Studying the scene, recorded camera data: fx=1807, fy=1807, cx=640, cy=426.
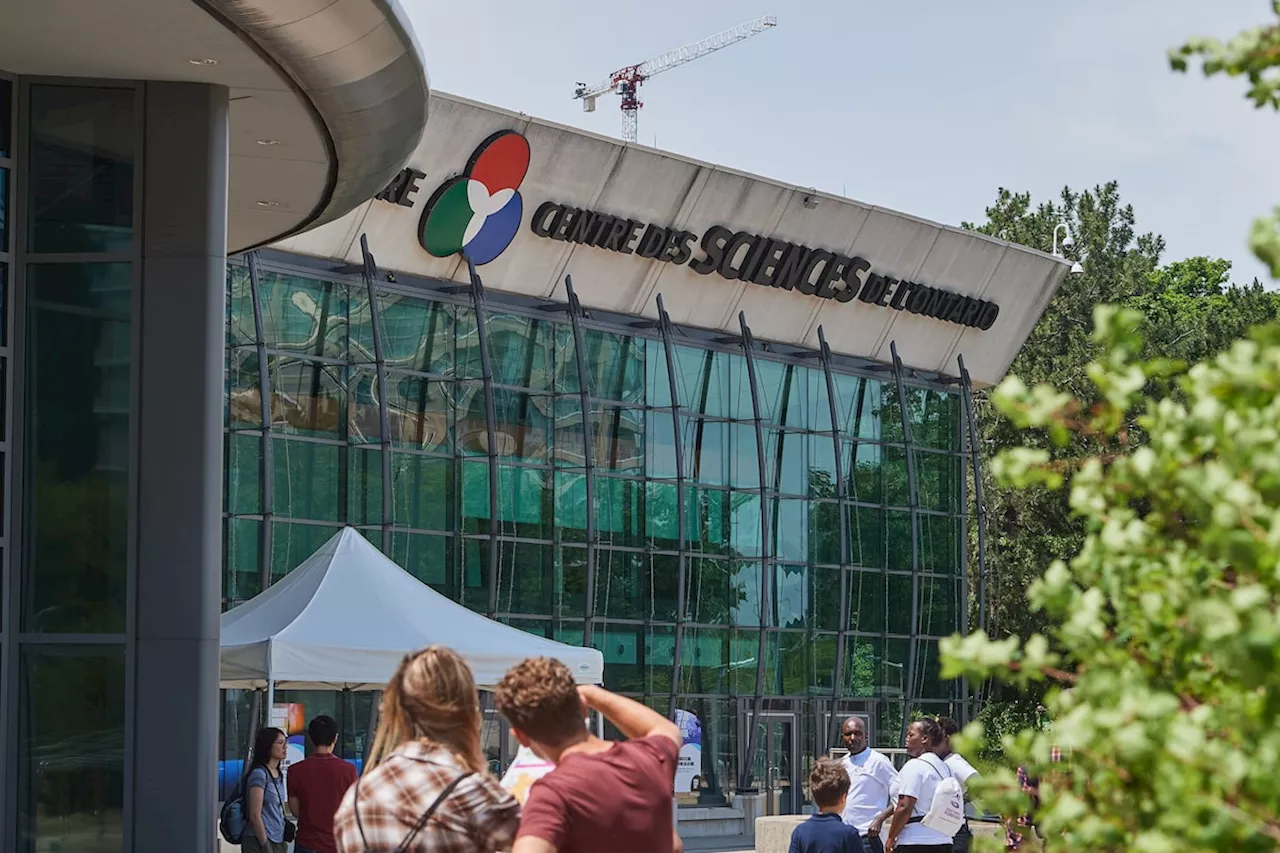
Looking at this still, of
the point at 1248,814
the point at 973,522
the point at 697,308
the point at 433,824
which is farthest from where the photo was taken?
the point at 973,522

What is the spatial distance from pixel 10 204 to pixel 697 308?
21.4m

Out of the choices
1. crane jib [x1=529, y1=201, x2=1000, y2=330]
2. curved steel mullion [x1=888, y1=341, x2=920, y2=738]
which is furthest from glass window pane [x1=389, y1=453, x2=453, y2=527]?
curved steel mullion [x1=888, y1=341, x2=920, y2=738]

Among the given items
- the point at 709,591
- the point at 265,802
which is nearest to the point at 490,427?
the point at 709,591

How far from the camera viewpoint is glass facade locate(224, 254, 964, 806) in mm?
24750

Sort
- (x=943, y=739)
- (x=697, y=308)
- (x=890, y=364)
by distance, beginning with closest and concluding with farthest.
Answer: (x=943, y=739) < (x=697, y=308) < (x=890, y=364)

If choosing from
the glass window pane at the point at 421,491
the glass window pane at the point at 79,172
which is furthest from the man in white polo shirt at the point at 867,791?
the glass window pane at the point at 421,491

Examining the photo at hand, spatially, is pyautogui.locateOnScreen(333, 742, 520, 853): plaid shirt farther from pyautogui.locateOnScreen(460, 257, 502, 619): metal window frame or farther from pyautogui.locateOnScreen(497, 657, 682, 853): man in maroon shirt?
pyautogui.locateOnScreen(460, 257, 502, 619): metal window frame

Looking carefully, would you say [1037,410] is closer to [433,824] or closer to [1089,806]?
[1089,806]

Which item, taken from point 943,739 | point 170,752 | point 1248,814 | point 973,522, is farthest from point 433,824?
point 973,522

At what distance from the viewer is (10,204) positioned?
8859 mm

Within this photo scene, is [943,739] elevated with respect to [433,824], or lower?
lower

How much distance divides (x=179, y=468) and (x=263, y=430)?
15.5 meters

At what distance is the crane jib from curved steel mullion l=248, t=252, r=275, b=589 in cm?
476

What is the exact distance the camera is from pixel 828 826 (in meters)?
8.68
